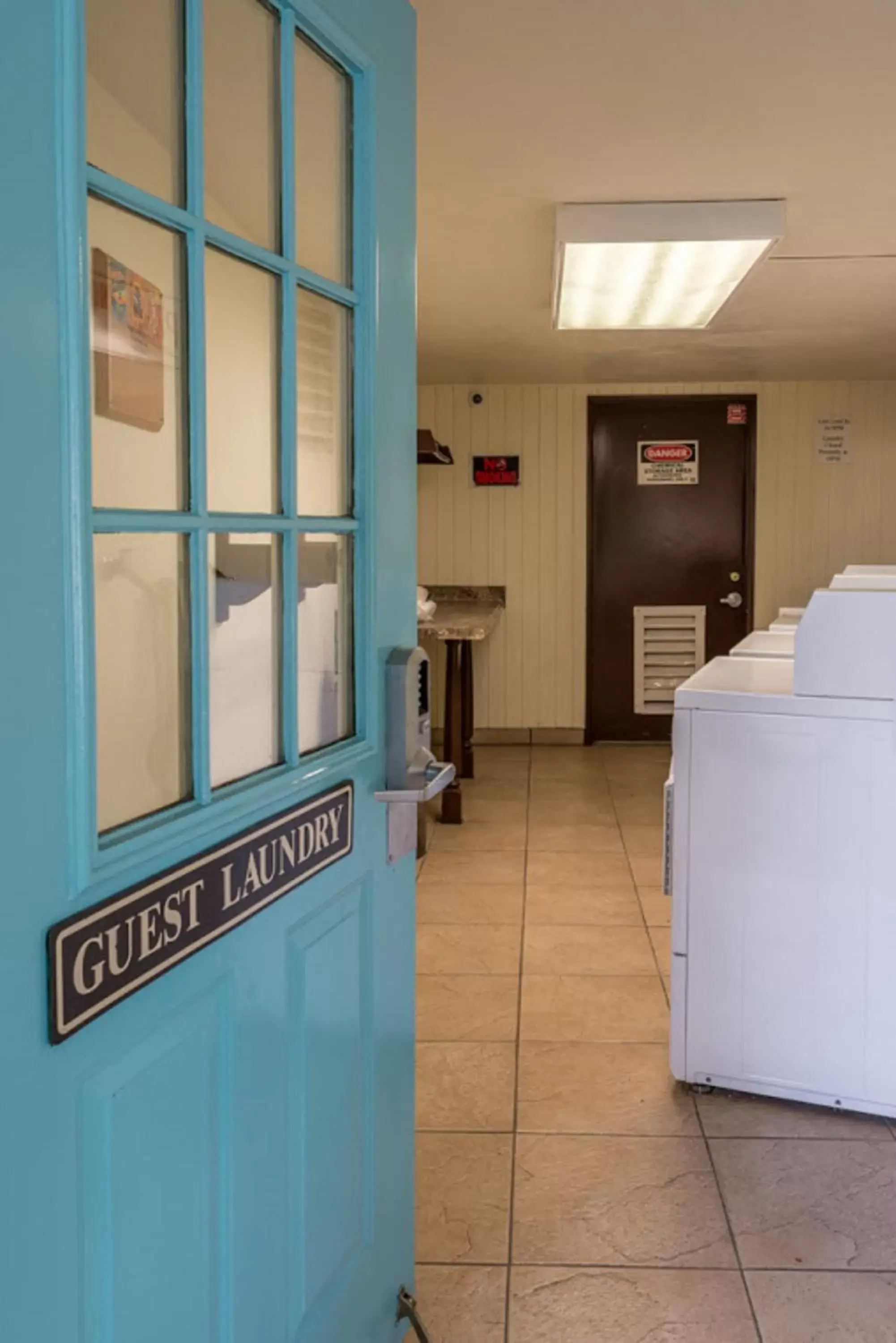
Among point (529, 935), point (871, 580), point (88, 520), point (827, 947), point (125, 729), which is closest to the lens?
point (88, 520)

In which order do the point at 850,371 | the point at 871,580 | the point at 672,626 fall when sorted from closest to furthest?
the point at 871,580
the point at 850,371
the point at 672,626

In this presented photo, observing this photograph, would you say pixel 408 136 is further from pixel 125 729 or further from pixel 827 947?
pixel 827 947

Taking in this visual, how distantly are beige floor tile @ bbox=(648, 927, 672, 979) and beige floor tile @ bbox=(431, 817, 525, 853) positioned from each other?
3.97ft

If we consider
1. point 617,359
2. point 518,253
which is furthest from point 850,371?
point 518,253

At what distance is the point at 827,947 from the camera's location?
2.91 metres

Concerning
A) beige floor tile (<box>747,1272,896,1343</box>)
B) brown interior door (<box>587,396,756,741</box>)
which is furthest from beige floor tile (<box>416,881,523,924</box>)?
brown interior door (<box>587,396,756,741</box>)

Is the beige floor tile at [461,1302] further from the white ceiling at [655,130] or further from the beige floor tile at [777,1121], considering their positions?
the white ceiling at [655,130]

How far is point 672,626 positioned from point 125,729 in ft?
22.5

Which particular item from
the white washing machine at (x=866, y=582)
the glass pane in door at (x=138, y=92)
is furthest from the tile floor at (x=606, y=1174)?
the glass pane in door at (x=138, y=92)

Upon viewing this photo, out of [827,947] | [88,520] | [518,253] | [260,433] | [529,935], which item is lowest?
[529,935]

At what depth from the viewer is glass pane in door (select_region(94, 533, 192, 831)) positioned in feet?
3.97

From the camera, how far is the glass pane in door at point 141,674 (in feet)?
3.97

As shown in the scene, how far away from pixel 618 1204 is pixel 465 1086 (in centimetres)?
64

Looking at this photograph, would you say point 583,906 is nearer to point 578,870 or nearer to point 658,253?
point 578,870
